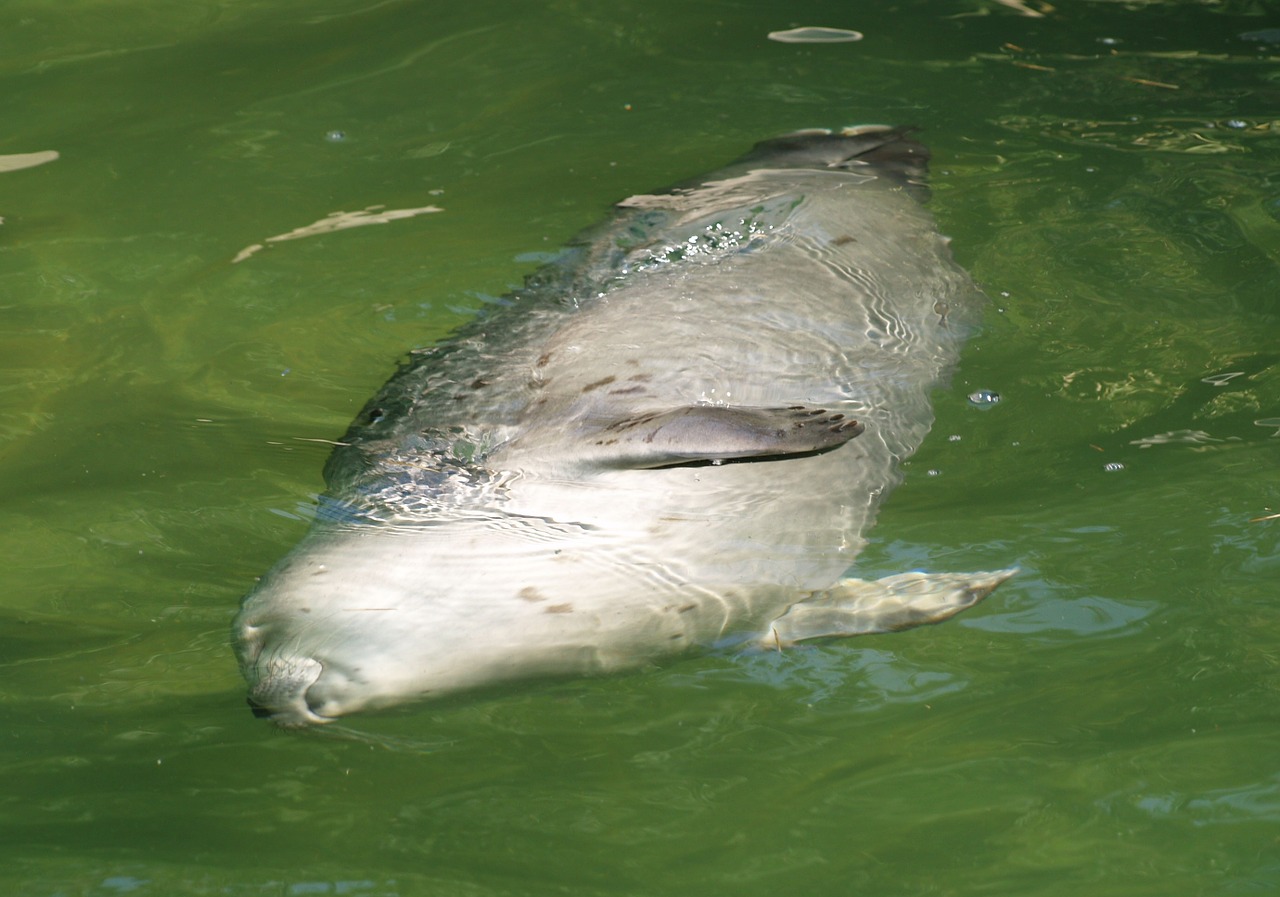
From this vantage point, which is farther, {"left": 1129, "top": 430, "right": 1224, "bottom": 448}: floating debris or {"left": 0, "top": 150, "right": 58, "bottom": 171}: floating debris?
{"left": 0, "top": 150, "right": 58, "bottom": 171}: floating debris

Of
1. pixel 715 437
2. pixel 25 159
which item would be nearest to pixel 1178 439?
pixel 715 437

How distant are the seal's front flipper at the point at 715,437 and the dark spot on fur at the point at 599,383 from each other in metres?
0.48

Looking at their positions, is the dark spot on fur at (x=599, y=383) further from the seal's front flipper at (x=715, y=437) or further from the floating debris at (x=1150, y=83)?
the floating debris at (x=1150, y=83)

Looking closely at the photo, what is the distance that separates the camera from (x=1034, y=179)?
6090 mm

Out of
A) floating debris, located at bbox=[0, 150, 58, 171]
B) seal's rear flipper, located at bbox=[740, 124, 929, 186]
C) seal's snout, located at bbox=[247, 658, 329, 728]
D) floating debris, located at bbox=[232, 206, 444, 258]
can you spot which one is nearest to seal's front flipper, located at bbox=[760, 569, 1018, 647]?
seal's snout, located at bbox=[247, 658, 329, 728]

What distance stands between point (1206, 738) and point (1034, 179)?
3676 millimetres

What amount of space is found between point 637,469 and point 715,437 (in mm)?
279

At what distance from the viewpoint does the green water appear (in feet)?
9.33

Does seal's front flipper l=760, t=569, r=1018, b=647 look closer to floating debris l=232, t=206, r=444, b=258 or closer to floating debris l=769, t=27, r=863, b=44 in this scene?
floating debris l=232, t=206, r=444, b=258

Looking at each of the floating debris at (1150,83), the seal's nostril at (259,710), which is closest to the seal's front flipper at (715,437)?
the seal's nostril at (259,710)

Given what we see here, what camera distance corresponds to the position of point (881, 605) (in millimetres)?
3562

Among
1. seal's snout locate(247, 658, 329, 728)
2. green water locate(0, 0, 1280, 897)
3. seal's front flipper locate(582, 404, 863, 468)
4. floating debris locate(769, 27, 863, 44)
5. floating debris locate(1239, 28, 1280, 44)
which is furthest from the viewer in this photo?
floating debris locate(769, 27, 863, 44)

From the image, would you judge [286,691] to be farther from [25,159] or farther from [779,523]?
[25,159]

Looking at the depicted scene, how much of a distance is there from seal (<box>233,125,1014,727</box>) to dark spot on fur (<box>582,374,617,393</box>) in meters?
Result: 0.02
